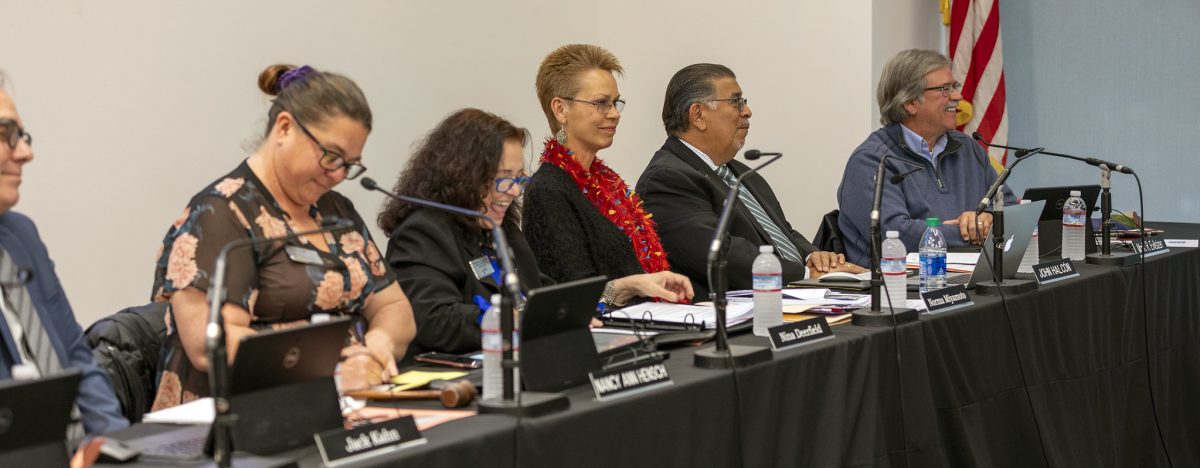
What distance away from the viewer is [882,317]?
8.21ft

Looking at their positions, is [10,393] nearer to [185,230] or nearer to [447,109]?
[185,230]

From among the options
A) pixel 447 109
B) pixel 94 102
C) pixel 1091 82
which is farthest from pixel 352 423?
pixel 1091 82

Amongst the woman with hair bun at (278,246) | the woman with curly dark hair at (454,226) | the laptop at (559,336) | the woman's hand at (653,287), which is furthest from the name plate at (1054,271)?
the woman with hair bun at (278,246)

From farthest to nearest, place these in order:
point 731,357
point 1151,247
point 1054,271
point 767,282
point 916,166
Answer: point 916,166 → point 1151,247 → point 1054,271 → point 767,282 → point 731,357

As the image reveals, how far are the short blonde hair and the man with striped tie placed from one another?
167 centimetres

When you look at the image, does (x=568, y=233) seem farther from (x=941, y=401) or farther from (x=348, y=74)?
(x=348, y=74)

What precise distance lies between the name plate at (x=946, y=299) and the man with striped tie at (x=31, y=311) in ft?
5.55

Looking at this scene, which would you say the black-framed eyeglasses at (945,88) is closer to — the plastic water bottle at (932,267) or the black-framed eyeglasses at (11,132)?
the plastic water bottle at (932,267)

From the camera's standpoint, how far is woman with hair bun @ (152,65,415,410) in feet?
6.57

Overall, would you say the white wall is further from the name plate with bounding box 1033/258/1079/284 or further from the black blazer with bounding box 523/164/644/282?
the name plate with bounding box 1033/258/1079/284

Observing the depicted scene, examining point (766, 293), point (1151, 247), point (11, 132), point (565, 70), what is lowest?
point (1151, 247)

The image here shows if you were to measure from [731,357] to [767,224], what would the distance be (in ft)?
5.92

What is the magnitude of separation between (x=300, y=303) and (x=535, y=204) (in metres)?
1.10

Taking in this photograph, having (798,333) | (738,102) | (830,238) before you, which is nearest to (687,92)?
(738,102)
